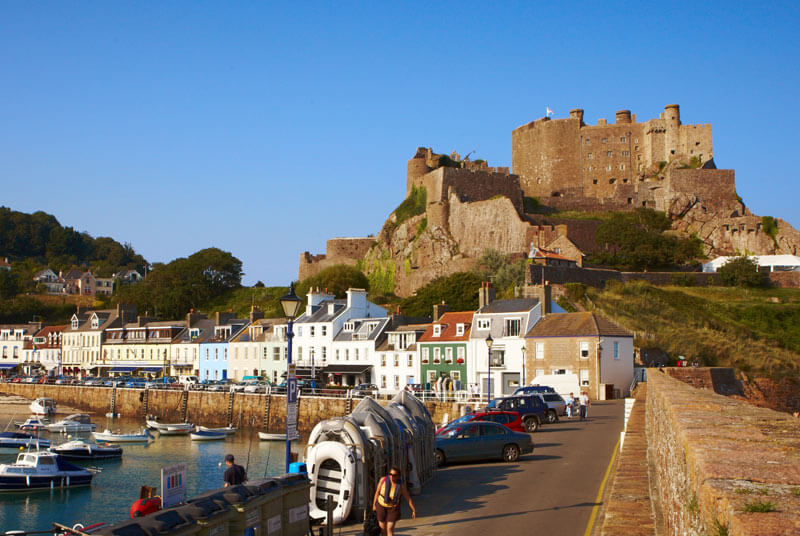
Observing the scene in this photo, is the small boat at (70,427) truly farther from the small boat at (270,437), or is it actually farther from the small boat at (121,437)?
the small boat at (270,437)

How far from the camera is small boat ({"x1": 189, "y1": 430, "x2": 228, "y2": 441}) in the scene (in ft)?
162

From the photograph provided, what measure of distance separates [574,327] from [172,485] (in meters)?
37.9

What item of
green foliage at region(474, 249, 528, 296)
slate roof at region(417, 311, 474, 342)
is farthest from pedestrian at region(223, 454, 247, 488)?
green foliage at region(474, 249, 528, 296)

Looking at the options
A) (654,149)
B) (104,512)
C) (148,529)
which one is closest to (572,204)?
(654,149)

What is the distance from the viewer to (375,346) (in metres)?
58.5

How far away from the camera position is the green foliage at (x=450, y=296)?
69.0 metres

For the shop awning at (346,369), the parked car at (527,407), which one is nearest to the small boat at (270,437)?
the shop awning at (346,369)

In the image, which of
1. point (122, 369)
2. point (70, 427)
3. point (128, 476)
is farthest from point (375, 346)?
point (122, 369)

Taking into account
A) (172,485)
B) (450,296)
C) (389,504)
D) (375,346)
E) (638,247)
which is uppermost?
(638,247)

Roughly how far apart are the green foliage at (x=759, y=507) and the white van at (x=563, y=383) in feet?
144

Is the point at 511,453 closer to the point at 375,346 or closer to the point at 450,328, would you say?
the point at 450,328

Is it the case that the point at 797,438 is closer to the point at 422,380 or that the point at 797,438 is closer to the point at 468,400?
the point at 468,400

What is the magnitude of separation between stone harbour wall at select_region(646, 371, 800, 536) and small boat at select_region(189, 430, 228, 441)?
45332 millimetres

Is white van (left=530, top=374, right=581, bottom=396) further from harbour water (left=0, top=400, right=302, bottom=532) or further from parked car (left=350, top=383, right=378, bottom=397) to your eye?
harbour water (left=0, top=400, right=302, bottom=532)
